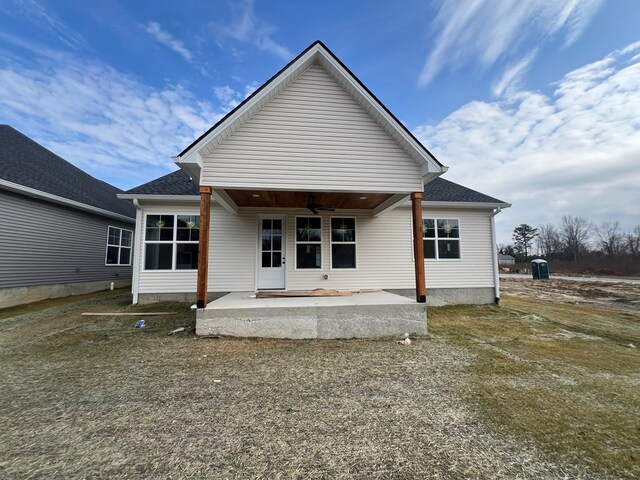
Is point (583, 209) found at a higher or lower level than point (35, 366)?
higher

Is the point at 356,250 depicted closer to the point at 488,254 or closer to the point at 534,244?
the point at 488,254

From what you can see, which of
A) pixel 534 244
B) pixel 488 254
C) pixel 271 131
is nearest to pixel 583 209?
pixel 534 244

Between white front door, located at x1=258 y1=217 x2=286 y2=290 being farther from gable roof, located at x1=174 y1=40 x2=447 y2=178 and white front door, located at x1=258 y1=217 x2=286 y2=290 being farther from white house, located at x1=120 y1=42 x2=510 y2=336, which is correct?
gable roof, located at x1=174 y1=40 x2=447 y2=178

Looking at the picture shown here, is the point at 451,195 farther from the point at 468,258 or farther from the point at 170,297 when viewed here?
the point at 170,297

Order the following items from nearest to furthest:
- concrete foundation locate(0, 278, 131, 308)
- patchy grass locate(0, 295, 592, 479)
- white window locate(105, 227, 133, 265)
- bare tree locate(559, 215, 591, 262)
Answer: patchy grass locate(0, 295, 592, 479) → concrete foundation locate(0, 278, 131, 308) → white window locate(105, 227, 133, 265) → bare tree locate(559, 215, 591, 262)

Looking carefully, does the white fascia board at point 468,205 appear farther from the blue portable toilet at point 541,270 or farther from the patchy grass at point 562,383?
the blue portable toilet at point 541,270

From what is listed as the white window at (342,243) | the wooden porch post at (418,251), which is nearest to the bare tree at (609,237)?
the white window at (342,243)

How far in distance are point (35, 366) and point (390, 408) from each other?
4991 mm

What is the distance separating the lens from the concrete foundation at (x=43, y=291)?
8367mm

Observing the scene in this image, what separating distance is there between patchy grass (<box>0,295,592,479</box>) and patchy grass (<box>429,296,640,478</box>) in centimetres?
8

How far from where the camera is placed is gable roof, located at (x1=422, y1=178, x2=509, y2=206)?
900cm

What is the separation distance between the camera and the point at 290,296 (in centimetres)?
658

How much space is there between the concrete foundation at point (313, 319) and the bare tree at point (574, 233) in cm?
5398

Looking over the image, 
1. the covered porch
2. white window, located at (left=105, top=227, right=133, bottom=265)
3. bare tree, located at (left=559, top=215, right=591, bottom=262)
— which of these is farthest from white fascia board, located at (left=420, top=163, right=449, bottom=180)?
bare tree, located at (left=559, top=215, right=591, bottom=262)
